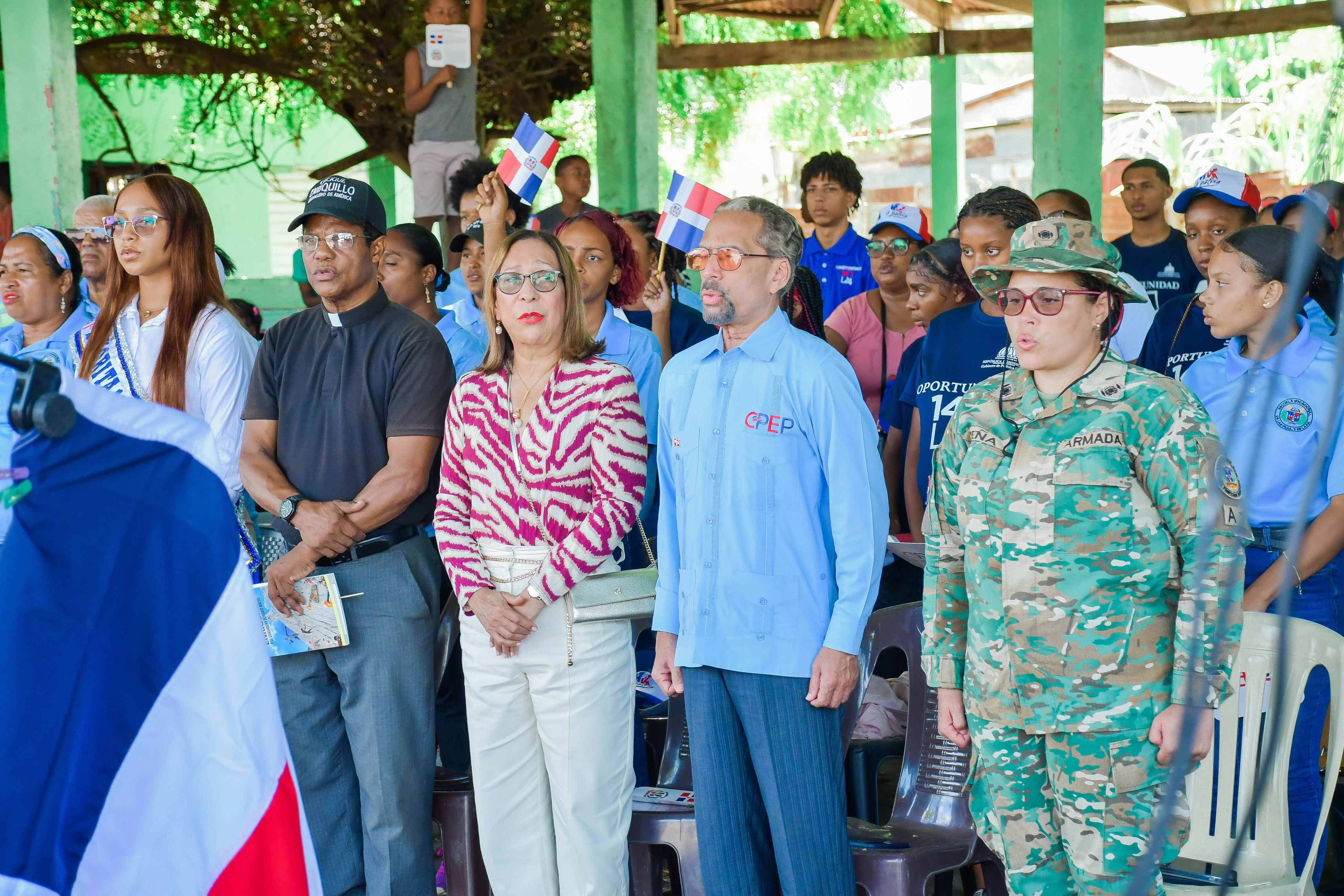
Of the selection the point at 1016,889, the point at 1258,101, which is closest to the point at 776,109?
the point at 1258,101

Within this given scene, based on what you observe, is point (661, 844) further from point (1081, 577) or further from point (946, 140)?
point (946, 140)

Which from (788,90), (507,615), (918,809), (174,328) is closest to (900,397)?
(918,809)

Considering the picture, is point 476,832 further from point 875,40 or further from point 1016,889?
point 875,40

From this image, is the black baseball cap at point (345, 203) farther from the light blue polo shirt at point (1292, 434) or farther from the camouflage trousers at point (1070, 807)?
the light blue polo shirt at point (1292, 434)

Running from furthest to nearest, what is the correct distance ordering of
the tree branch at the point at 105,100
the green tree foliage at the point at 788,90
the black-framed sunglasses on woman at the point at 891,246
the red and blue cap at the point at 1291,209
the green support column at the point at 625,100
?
the green tree foliage at the point at 788,90 < the tree branch at the point at 105,100 < the green support column at the point at 625,100 < the black-framed sunglasses on woman at the point at 891,246 < the red and blue cap at the point at 1291,209

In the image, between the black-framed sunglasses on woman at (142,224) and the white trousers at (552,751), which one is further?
the black-framed sunglasses on woman at (142,224)

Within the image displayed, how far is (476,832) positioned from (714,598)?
1.17m

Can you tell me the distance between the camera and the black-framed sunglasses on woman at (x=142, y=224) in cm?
378

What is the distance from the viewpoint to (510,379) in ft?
11.9

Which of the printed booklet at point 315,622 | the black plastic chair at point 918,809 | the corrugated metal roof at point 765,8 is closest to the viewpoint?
the black plastic chair at point 918,809

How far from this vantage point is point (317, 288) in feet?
12.4

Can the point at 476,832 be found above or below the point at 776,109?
below

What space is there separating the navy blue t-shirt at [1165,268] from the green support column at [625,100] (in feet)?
10.4

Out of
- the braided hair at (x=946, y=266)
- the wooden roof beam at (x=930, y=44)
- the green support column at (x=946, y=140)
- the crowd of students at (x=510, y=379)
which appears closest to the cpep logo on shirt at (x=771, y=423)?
the crowd of students at (x=510, y=379)
